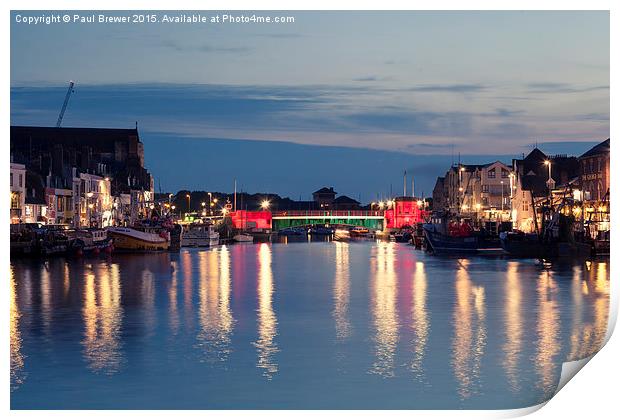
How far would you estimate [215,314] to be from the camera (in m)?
45.0

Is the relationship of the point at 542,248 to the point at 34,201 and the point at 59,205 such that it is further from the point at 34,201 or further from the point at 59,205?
the point at 59,205

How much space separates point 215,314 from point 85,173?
75088 millimetres

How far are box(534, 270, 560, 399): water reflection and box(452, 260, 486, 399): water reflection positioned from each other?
5.59 ft

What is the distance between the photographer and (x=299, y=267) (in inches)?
3228

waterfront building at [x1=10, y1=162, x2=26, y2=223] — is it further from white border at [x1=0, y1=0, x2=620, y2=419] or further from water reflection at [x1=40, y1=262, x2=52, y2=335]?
white border at [x1=0, y1=0, x2=620, y2=419]

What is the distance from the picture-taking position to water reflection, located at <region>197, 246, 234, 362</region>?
34881 mm

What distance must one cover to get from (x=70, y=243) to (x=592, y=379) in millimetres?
60022

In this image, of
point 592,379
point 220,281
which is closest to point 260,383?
point 592,379

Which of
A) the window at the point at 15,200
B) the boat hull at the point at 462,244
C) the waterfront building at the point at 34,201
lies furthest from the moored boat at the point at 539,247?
the window at the point at 15,200

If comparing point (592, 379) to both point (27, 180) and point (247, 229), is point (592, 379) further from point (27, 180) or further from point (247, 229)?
point (247, 229)

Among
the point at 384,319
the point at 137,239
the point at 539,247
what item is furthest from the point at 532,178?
the point at 384,319

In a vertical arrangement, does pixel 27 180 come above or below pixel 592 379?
above

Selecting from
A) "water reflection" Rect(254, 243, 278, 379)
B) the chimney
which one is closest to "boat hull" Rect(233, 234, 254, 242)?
the chimney
